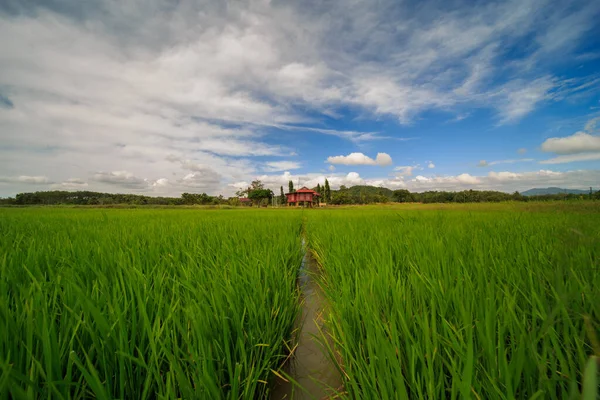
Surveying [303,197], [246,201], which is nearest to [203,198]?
[246,201]

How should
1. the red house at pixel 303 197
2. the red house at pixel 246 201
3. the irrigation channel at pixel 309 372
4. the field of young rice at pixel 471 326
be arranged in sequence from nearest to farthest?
1. the field of young rice at pixel 471 326
2. the irrigation channel at pixel 309 372
3. the red house at pixel 303 197
4. the red house at pixel 246 201

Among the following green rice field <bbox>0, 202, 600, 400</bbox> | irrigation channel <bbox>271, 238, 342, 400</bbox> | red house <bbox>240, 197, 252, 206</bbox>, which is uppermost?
red house <bbox>240, 197, 252, 206</bbox>

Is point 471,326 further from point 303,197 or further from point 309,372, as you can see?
point 303,197

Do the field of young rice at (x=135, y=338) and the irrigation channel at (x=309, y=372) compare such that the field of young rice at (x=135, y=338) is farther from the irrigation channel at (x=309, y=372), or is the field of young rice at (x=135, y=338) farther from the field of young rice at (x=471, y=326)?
the field of young rice at (x=471, y=326)

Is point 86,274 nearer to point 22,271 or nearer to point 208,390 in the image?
point 22,271

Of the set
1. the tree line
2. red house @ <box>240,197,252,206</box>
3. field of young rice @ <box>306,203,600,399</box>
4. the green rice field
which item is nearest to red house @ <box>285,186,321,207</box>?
the tree line

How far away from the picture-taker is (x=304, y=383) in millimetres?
1543

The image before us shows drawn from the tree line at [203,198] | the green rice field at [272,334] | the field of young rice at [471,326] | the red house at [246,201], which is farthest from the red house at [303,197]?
the green rice field at [272,334]

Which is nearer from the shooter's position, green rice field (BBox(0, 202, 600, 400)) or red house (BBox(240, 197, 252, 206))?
green rice field (BBox(0, 202, 600, 400))

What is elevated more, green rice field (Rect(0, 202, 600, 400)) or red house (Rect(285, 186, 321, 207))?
red house (Rect(285, 186, 321, 207))

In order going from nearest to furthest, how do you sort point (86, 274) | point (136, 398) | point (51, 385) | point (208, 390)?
point (51, 385)
point (208, 390)
point (136, 398)
point (86, 274)

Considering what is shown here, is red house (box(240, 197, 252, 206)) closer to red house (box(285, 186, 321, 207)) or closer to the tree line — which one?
the tree line

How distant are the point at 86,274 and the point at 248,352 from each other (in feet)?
4.34

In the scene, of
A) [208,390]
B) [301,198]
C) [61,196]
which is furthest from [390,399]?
[61,196]
